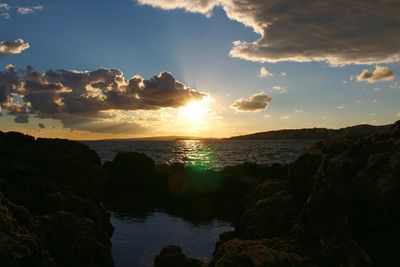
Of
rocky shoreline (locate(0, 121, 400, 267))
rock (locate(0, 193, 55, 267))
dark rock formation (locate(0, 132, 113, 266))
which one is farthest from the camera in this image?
dark rock formation (locate(0, 132, 113, 266))

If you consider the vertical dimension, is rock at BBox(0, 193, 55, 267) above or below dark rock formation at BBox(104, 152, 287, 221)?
above

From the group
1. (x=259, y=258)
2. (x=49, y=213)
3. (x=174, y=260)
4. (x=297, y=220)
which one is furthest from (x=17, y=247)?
(x=174, y=260)

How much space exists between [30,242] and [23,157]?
26.0 m

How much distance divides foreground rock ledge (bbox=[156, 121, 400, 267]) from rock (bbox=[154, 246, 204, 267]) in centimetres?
896

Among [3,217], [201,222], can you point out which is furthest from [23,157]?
[3,217]

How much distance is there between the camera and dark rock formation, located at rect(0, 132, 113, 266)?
43.3ft

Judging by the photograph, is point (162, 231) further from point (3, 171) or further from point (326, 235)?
point (326, 235)

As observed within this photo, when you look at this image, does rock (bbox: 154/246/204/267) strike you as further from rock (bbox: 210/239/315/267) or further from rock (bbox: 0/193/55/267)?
rock (bbox: 0/193/55/267)

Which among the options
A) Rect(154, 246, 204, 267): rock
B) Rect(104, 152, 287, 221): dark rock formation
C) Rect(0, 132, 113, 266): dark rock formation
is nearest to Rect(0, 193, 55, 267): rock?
Rect(0, 132, 113, 266): dark rock formation

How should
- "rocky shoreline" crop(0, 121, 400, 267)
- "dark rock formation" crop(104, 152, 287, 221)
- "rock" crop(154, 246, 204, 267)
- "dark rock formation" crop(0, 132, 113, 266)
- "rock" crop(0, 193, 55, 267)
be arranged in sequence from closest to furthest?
1. "rock" crop(0, 193, 55, 267)
2. "rocky shoreline" crop(0, 121, 400, 267)
3. "dark rock formation" crop(0, 132, 113, 266)
4. "rock" crop(154, 246, 204, 267)
5. "dark rock formation" crop(104, 152, 287, 221)

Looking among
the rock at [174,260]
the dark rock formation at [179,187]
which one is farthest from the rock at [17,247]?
the dark rock formation at [179,187]

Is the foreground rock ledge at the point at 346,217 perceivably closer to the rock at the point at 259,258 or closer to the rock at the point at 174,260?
the rock at the point at 259,258

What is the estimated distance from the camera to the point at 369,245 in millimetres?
13023

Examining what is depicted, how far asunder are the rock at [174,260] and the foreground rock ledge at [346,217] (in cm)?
896
